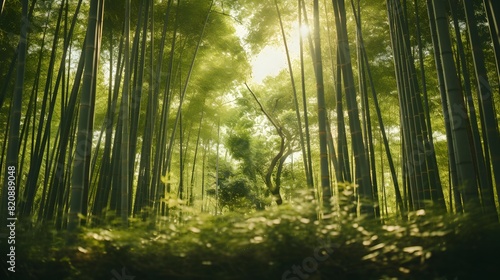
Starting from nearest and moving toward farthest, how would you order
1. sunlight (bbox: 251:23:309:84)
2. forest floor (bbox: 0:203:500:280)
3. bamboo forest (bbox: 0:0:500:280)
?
forest floor (bbox: 0:203:500:280) → bamboo forest (bbox: 0:0:500:280) → sunlight (bbox: 251:23:309:84)

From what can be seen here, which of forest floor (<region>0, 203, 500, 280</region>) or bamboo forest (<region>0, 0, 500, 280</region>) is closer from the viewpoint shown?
forest floor (<region>0, 203, 500, 280</region>)

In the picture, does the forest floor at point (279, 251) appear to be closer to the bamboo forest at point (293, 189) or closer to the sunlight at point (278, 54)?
the bamboo forest at point (293, 189)

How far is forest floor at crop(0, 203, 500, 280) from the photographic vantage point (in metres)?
1.67

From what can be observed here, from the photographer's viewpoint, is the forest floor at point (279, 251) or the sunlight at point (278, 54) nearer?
the forest floor at point (279, 251)

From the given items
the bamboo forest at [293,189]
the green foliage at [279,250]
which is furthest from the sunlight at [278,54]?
the green foliage at [279,250]

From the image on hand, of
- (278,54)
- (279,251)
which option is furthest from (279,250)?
(278,54)

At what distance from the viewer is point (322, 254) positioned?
1.82m

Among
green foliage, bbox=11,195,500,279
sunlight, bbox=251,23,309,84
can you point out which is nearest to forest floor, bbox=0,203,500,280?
green foliage, bbox=11,195,500,279

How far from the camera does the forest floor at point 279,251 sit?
1.67m

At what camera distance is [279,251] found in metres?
1.84

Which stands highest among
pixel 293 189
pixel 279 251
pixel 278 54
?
pixel 278 54

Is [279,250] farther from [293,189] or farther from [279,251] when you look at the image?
[293,189]

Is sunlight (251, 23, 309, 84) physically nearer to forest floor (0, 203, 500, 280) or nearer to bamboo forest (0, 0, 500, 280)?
bamboo forest (0, 0, 500, 280)

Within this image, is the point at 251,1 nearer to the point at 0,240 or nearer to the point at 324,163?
the point at 324,163
